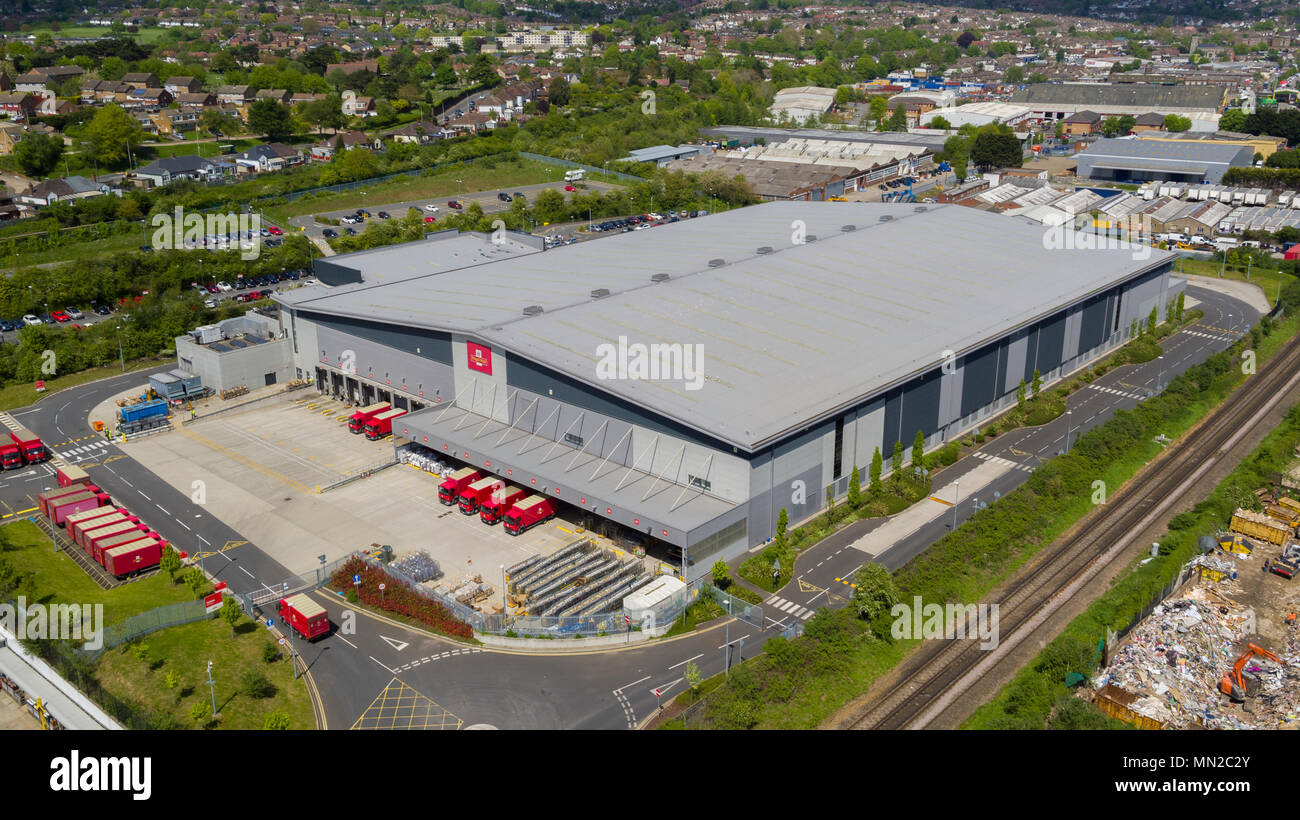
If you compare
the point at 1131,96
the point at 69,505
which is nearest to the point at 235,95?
the point at 69,505

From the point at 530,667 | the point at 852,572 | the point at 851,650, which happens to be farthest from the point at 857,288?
the point at 530,667

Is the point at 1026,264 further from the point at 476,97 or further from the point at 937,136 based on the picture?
the point at 476,97

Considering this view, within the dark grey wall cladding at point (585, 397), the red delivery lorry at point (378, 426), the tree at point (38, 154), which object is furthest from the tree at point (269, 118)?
the dark grey wall cladding at point (585, 397)

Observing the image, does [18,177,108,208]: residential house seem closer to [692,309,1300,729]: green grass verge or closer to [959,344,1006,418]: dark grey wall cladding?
[959,344,1006,418]: dark grey wall cladding

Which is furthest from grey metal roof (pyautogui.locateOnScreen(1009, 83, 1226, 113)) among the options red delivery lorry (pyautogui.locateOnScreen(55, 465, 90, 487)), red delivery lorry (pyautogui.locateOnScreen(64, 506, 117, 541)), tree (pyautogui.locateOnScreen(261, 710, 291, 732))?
tree (pyautogui.locateOnScreen(261, 710, 291, 732))

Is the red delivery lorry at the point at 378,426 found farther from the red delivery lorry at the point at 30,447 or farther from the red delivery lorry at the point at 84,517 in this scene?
the red delivery lorry at the point at 30,447

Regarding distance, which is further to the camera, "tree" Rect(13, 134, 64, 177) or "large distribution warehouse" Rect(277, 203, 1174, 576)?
"tree" Rect(13, 134, 64, 177)
